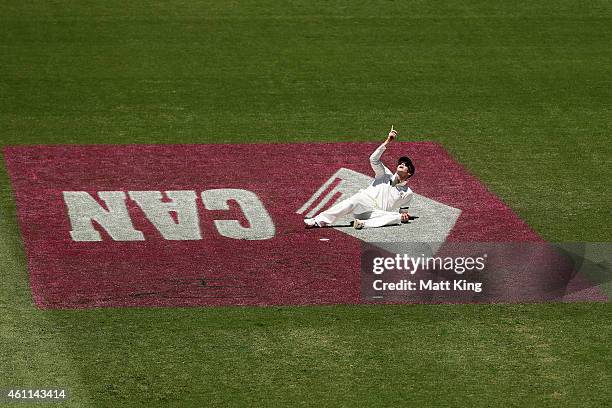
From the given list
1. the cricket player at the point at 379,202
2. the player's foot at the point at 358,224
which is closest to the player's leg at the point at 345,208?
the cricket player at the point at 379,202

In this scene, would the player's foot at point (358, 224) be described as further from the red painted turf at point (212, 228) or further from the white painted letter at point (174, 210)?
the white painted letter at point (174, 210)

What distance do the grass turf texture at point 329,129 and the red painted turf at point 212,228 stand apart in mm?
318

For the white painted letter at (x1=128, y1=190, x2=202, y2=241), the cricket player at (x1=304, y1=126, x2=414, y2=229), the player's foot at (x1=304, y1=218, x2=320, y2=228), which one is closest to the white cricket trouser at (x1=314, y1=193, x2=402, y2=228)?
the cricket player at (x1=304, y1=126, x2=414, y2=229)

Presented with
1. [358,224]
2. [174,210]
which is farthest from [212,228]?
[358,224]

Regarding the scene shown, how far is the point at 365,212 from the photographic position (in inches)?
606

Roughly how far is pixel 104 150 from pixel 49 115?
182 centimetres

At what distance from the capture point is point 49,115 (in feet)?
65.0

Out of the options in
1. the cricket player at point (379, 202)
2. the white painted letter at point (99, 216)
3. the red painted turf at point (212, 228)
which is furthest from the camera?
the white painted letter at point (99, 216)

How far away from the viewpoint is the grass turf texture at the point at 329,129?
12.3 m

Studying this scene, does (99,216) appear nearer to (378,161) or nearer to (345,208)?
(345,208)

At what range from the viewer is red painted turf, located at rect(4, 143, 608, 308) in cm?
1406

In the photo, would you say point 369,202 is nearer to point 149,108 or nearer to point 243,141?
point 243,141

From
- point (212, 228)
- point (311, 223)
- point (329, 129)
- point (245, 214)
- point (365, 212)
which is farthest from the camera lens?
point (329, 129)

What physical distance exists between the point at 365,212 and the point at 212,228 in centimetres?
192
